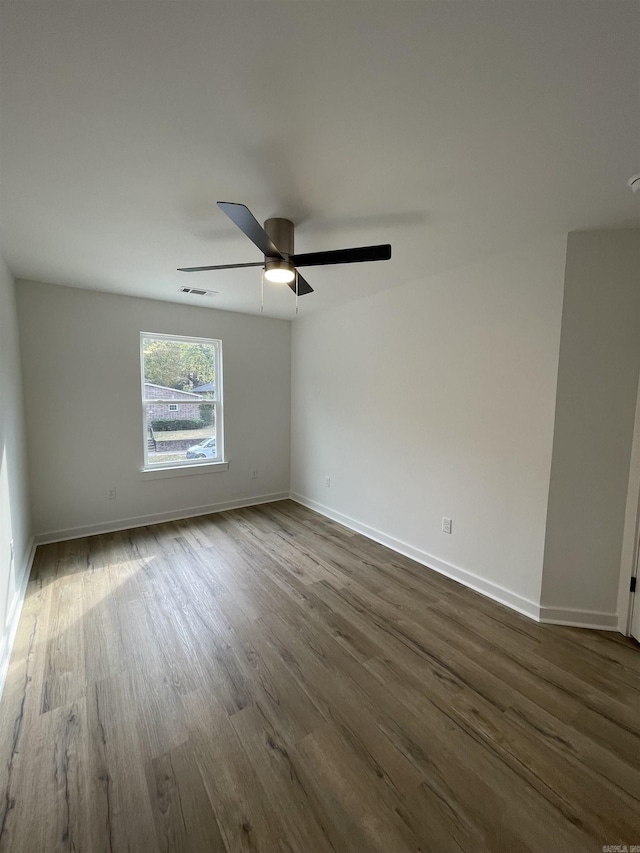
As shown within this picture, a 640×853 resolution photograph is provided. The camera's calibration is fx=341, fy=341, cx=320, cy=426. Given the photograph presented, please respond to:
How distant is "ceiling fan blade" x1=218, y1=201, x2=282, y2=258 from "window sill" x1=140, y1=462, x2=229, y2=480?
2.97 metres

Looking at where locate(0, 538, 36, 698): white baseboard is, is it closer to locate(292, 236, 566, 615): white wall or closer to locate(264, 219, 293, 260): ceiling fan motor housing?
locate(264, 219, 293, 260): ceiling fan motor housing

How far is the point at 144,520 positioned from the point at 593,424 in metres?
4.29

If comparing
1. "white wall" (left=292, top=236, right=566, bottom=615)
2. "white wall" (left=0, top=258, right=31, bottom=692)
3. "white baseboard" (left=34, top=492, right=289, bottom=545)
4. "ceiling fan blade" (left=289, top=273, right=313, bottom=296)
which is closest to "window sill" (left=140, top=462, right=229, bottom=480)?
"white baseboard" (left=34, top=492, right=289, bottom=545)

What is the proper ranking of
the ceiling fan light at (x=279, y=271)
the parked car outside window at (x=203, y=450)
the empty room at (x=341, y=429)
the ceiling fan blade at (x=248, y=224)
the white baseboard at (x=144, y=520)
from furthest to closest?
the parked car outside window at (x=203, y=450) → the white baseboard at (x=144, y=520) → the ceiling fan light at (x=279, y=271) → the ceiling fan blade at (x=248, y=224) → the empty room at (x=341, y=429)

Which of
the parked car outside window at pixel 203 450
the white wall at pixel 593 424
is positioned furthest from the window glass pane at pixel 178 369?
the white wall at pixel 593 424

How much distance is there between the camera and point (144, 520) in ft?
12.9

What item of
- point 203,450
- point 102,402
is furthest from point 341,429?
point 102,402

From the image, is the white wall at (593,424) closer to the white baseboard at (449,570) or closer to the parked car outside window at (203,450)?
the white baseboard at (449,570)

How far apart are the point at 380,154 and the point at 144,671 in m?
2.83

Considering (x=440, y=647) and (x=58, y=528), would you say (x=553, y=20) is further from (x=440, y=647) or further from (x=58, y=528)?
(x=58, y=528)

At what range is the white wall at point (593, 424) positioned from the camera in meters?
2.09

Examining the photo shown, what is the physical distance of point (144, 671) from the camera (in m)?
1.86

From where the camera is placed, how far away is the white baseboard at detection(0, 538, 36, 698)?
181cm

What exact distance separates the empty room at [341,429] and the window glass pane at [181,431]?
0.42ft
